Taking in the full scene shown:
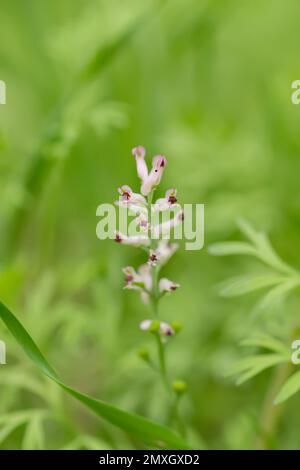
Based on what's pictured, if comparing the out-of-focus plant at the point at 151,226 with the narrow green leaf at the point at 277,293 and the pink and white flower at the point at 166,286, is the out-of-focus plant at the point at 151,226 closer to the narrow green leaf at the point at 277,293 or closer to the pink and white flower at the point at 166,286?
the pink and white flower at the point at 166,286

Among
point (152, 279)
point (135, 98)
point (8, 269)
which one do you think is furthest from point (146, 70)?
point (152, 279)

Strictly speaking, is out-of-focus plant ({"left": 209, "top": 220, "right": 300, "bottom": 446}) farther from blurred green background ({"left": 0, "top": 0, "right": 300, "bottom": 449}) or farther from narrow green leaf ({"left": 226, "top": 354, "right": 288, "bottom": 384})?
blurred green background ({"left": 0, "top": 0, "right": 300, "bottom": 449})

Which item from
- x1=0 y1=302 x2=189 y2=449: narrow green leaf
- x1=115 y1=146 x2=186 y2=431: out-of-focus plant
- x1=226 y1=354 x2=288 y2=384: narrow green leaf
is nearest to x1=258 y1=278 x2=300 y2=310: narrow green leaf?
x1=226 y1=354 x2=288 y2=384: narrow green leaf

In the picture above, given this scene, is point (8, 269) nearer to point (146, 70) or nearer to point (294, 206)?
point (294, 206)

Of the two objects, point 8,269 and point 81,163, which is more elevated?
point 81,163

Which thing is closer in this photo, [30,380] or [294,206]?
[30,380]

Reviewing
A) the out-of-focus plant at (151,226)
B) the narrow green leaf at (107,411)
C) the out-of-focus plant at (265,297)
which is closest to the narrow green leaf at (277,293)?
the out-of-focus plant at (265,297)
